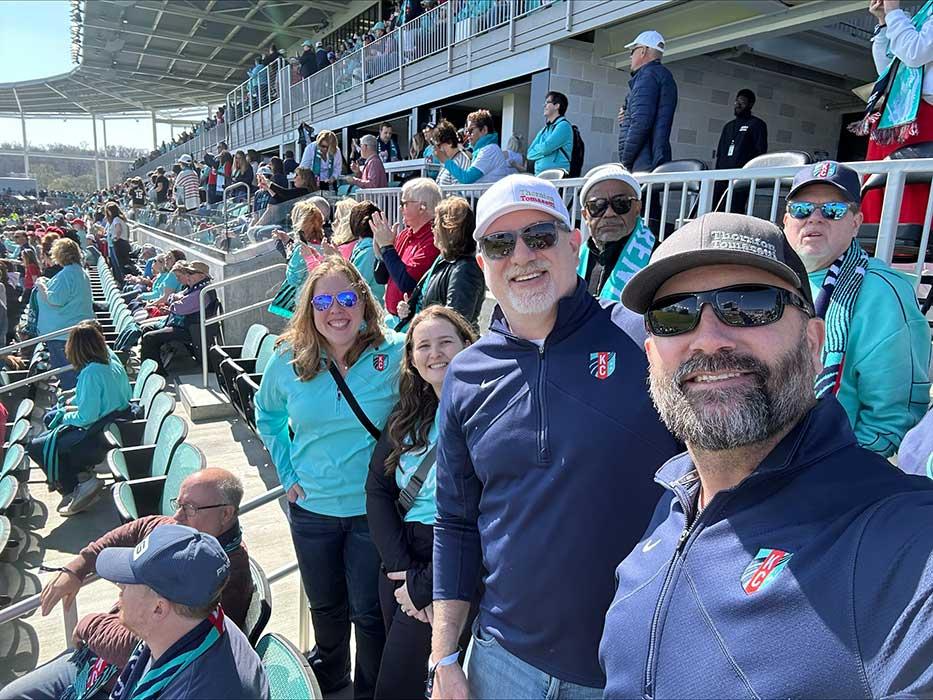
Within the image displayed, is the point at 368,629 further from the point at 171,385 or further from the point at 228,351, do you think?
the point at 171,385

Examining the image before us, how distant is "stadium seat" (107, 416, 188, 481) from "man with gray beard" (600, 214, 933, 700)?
3845 mm

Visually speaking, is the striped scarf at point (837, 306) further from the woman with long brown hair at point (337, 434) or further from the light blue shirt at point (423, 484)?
the woman with long brown hair at point (337, 434)

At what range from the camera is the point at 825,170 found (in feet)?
6.24

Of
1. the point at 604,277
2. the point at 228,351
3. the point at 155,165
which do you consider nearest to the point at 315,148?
the point at 228,351

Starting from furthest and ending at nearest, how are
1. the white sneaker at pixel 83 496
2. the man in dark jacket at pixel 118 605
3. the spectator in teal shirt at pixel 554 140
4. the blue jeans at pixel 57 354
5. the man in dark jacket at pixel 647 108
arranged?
the blue jeans at pixel 57 354 → the spectator in teal shirt at pixel 554 140 → the white sneaker at pixel 83 496 → the man in dark jacket at pixel 647 108 → the man in dark jacket at pixel 118 605

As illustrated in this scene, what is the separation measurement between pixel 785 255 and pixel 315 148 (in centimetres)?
1051

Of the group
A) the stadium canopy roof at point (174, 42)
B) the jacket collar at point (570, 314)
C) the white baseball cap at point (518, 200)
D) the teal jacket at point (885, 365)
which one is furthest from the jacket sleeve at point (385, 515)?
the stadium canopy roof at point (174, 42)

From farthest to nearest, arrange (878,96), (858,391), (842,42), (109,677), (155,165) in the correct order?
(155,165)
(842,42)
(878,96)
(109,677)
(858,391)

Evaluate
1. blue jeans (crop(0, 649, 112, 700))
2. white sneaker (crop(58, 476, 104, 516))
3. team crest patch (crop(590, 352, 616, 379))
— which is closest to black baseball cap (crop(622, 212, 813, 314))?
team crest patch (crop(590, 352, 616, 379))

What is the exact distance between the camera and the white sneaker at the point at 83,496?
17.4ft

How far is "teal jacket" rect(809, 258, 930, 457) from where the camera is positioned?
1.69 metres

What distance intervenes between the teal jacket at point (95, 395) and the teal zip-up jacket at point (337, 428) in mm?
3996

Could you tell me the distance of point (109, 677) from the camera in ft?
7.97

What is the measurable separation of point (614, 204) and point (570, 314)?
118 cm
